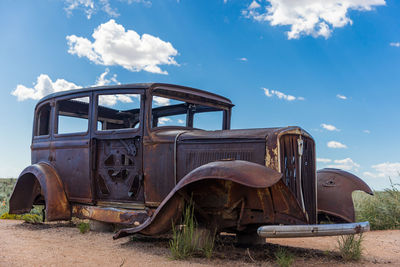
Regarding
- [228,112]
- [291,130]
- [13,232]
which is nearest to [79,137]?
[13,232]

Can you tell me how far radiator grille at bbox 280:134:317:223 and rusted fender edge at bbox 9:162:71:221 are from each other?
360cm

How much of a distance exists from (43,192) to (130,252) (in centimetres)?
252

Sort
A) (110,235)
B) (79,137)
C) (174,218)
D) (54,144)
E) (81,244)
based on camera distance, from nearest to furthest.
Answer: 1. (174,218)
2. (81,244)
3. (110,235)
4. (79,137)
5. (54,144)

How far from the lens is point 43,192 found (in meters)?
6.12

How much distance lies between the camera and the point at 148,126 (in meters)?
4.98

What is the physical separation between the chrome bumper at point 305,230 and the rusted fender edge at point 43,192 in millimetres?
3681

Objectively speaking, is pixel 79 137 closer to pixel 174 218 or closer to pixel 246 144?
pixel 174 218

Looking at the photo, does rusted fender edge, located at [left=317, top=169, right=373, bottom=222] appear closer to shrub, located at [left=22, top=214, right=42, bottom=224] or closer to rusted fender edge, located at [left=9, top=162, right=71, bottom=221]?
rusted fender edge, located at [left=9, top=162, right=71, bottom=221]

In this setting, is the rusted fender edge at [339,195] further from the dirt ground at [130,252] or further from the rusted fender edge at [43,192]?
the rusted fender edge at [43,192]

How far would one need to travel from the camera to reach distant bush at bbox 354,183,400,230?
7578 millimetres

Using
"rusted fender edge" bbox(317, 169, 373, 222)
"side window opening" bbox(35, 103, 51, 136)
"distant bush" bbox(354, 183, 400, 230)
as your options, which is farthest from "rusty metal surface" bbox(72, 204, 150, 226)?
"distant bush" bbox(354, 183, 400, 230)

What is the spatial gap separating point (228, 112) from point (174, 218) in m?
2.50

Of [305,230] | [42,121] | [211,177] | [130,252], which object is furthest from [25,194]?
[305,230]

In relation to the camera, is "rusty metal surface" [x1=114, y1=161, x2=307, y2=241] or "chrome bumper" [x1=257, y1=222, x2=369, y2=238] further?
"rusty metal surface" [x1=114, y1=161, x2=307, y2=241]
